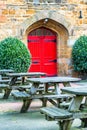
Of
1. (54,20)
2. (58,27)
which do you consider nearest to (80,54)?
(58,27)

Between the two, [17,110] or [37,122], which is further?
[17,110]

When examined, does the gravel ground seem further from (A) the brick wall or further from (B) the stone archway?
(B) the stone archway

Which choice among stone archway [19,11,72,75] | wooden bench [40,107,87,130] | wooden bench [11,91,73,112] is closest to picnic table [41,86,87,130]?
wooden bench [40,107,87,130]

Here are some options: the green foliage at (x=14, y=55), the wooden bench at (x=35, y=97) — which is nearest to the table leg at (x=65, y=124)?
the wooden bench at (x=35, y=97)

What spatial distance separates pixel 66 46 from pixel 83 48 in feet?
2.82

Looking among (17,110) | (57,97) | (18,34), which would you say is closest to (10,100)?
(17,110)

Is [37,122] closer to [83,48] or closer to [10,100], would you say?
[10,100]

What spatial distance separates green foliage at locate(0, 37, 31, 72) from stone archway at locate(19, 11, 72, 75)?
0.85 m

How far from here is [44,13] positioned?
47.8 feet

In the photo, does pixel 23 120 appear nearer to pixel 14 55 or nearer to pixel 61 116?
pixel 61 116

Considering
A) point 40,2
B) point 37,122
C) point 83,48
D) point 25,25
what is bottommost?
point 37,122

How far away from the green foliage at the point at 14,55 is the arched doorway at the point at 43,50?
1.25 meters

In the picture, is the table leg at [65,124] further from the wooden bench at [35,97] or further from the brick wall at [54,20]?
the brick wall at [54,20]

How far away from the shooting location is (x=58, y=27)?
50.1ft
